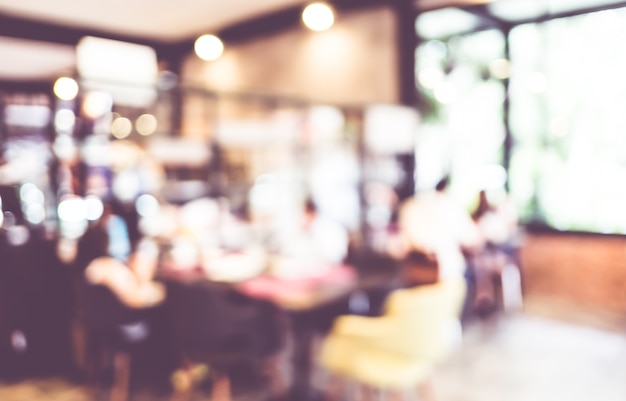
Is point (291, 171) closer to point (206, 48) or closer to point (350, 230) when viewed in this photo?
point (350, 230)

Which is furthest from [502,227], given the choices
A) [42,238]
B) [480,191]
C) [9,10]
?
[9,10]

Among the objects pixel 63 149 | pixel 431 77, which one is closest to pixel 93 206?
pixel 63 149

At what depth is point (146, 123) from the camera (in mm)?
9430

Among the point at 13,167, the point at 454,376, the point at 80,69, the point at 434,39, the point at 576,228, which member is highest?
the point at 434,39

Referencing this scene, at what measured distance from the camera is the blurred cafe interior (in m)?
3.77

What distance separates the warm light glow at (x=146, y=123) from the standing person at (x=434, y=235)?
5656 millimetres

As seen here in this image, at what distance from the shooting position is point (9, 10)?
717 cm

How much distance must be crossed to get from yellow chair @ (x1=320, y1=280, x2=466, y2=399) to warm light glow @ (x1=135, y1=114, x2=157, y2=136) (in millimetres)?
6882

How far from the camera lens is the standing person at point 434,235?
487 centimetres

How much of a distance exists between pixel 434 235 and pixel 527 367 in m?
1.32

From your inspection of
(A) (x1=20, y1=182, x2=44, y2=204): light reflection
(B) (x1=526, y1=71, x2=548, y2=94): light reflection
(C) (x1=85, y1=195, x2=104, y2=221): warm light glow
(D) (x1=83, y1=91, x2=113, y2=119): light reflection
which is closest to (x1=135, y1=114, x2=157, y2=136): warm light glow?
(D) (x1=83, y1=91, x2=113, y2=119): light reflection

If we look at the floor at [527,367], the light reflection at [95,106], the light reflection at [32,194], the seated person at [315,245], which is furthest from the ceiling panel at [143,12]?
the floor at [527,367]

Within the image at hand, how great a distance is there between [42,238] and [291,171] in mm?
2808

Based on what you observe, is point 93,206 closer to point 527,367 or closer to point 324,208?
point 324,208
